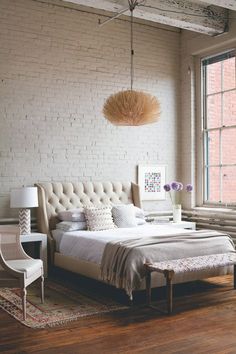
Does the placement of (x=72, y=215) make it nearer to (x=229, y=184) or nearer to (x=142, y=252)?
(x=142, y=252)

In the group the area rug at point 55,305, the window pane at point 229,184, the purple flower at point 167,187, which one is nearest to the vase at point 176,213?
the purple flower at point 167,187

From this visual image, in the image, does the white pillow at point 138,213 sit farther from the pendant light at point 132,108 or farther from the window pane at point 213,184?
the pendant light at point 132,108

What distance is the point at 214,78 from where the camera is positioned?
8.09 meters

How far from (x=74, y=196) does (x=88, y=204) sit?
0.83 feet

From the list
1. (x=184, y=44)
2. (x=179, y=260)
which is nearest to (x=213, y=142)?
(x=184, y=44)

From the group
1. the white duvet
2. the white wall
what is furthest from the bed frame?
the white wall

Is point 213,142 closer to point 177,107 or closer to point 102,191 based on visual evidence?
point 177,107

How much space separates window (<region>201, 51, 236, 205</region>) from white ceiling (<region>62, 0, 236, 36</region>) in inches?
23.7

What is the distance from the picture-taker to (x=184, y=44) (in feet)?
27.7

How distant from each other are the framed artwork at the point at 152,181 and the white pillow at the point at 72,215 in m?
1.55

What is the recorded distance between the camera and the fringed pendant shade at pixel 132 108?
224 inches

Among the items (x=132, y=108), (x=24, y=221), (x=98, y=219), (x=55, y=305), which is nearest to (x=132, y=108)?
(x=132, y=108)

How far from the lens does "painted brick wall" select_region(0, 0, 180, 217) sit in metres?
6.83

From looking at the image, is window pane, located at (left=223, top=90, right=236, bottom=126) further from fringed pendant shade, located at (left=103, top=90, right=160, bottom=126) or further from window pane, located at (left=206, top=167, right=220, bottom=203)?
fringed pendant shade, located at (left=103, top=90, right=160, bottom=126)
